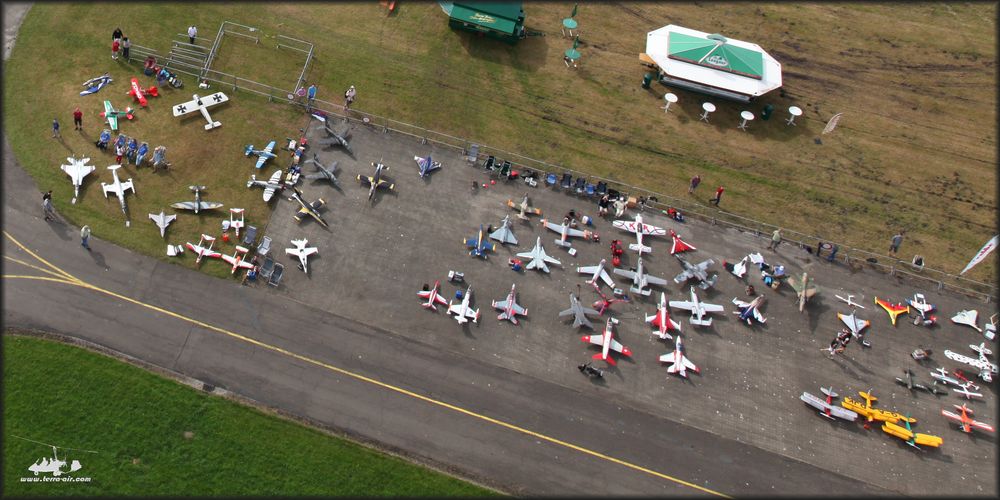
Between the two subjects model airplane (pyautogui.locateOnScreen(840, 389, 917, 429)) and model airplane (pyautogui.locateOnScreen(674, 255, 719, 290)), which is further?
model airplane (pyautogui.locateOnScreen(674, 255, 719, 290))

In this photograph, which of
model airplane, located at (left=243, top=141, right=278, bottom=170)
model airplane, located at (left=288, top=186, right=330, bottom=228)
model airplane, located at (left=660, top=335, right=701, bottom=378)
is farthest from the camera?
model airplane, located at (left=243, top=141, right=278, bottom=170)

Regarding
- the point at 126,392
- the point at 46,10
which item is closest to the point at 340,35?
the point at 46,10

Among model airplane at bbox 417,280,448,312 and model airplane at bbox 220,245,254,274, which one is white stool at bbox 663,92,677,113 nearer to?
model airplane at bbox 417,280,448,312

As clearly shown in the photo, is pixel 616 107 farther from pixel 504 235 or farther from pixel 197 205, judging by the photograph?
pixel 197 205

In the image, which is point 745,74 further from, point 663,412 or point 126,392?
point 126,392

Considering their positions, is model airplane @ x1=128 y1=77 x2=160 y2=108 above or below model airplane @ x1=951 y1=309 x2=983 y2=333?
above

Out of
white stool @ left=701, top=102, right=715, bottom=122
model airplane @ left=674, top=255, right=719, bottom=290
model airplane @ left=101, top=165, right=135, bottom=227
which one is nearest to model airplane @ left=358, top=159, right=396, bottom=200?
model airplane @ left=101, top=165, right=135, bottom=227

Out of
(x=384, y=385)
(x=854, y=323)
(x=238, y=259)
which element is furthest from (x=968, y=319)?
(x=238, y=259)
